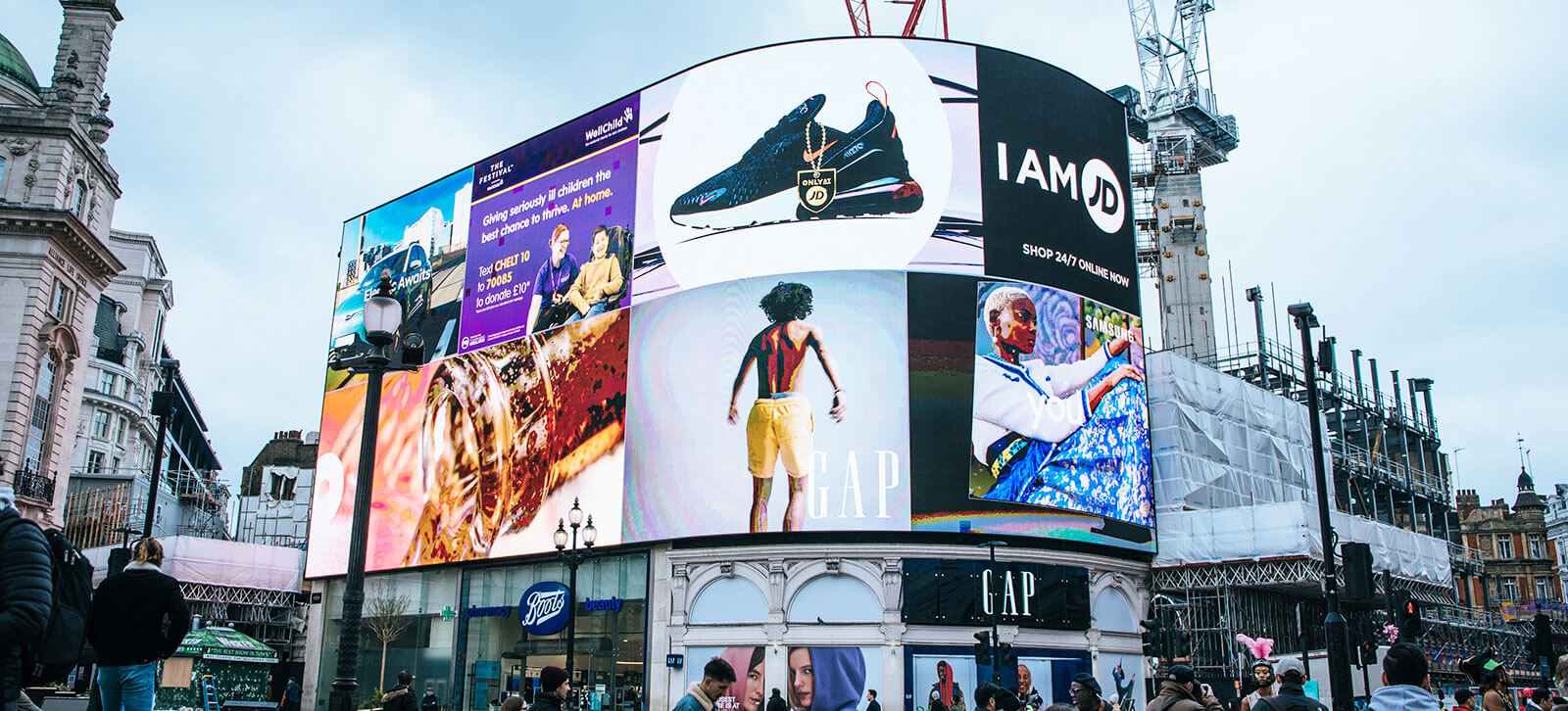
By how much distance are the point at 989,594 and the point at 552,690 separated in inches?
1256

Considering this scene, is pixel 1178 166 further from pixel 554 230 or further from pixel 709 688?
pixel 709 688

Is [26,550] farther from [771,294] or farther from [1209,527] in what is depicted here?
[1209,527]

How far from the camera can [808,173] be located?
145ft

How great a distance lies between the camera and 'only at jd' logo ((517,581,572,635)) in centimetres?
4522

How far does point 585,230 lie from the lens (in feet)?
162

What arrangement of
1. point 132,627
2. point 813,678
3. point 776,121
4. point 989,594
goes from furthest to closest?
point 776,121, point 813,678, point 989,594, point 132,627

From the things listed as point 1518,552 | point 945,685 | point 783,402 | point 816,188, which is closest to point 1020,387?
point 783,402

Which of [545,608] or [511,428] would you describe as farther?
[511,428]

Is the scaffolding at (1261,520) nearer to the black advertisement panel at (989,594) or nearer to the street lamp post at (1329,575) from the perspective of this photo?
the black advertisement panel at (989,594)

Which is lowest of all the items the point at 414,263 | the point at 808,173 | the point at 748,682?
the point at 748,682

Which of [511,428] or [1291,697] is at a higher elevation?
[511,428]

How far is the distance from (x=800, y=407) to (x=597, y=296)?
10755 mm

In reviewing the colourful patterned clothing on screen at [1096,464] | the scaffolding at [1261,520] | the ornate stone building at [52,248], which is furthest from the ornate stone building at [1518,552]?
the ornate stone building at [52,248]

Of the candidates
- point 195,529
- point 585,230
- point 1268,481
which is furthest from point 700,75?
point 195,529
